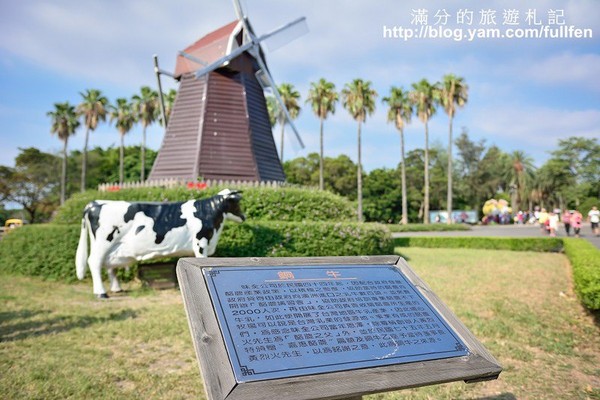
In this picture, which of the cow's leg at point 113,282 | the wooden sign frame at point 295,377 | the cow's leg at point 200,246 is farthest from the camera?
the cow's leg at point 113,282

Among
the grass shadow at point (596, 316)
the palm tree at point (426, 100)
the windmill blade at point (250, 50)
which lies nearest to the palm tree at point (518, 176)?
the palm tree at point (426, 100)

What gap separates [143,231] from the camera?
7.95 m

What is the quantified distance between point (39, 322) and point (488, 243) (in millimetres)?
17067

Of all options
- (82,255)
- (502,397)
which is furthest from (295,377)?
(82,255)

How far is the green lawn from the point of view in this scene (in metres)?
3.71

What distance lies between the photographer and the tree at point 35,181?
38.5 m

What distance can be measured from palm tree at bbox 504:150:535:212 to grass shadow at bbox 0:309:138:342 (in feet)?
199

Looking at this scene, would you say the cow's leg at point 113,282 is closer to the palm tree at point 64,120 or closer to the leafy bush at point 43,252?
the leafy bush at point 43,252

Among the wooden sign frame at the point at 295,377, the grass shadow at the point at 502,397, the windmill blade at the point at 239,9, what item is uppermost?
the windmill blade at the point at 239,9

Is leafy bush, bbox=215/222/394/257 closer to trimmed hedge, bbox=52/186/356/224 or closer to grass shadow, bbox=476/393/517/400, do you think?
trimmed hedge, bbox=52/186/356/224

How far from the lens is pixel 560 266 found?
39.2 ft

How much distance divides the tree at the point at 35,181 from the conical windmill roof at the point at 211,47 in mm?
30819

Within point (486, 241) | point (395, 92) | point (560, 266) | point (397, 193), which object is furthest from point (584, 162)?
point (560, 266)

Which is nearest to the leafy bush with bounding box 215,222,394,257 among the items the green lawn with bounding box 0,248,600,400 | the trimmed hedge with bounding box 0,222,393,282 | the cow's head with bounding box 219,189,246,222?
the trimmed hedge with bounding box 0,222,393,282
